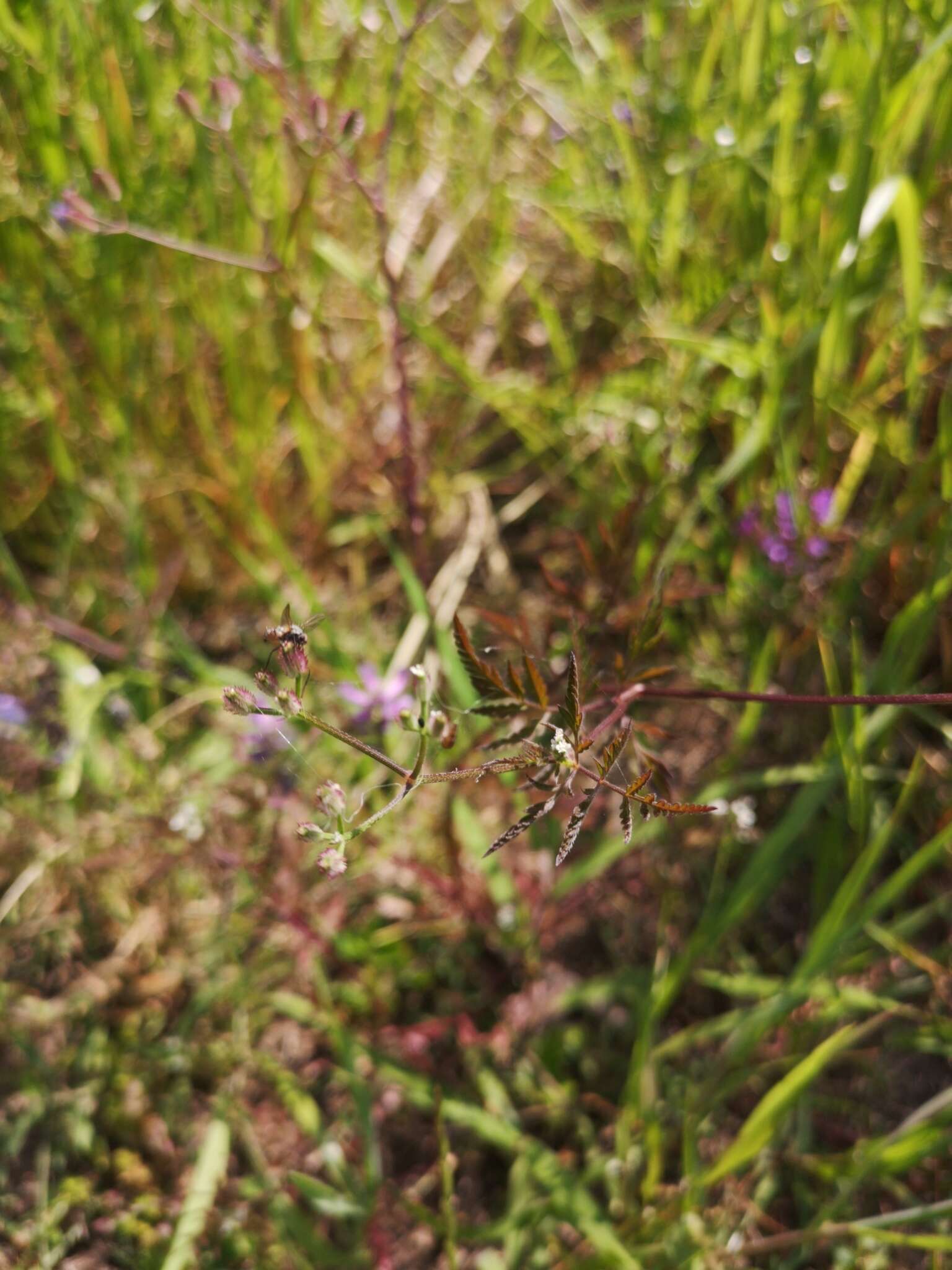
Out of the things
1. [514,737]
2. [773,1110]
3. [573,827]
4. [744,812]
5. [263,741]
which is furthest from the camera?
[263,741]

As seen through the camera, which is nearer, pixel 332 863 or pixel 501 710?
pixel 332 863

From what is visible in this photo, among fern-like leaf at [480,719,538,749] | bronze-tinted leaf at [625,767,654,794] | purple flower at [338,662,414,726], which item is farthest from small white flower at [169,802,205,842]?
bronze-tinted leaf at [625,767,654,794]

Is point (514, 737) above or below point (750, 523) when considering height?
below

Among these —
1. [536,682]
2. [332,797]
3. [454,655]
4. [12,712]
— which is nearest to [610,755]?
[536,682]

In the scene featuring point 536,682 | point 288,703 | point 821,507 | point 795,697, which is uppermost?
point 821,507

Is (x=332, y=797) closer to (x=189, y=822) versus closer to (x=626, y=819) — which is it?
(x=626, y=819)

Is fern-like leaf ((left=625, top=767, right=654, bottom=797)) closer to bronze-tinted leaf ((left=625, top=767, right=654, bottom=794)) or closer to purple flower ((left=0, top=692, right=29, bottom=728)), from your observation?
bronze-tinted leaf ((left=625, top=767, right=654, bottom=794))

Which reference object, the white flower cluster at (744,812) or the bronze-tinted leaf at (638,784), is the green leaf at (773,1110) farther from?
the bronze-tinted leaf at (638,784)

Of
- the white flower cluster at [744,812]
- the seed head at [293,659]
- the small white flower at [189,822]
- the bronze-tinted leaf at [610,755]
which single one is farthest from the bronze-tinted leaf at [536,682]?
the small white flower at [189,822]
